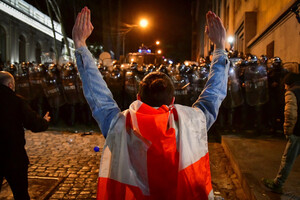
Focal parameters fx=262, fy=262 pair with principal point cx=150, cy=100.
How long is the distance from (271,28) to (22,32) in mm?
25007

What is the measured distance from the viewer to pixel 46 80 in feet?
31.1

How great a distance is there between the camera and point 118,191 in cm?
140

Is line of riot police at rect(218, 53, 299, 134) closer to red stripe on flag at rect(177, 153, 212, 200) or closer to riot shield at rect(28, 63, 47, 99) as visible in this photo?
riot shield at rect(28, 63, 47, 99)

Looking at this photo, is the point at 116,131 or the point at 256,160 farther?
the point at 256,160

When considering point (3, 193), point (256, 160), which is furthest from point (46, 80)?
point (256, 160)

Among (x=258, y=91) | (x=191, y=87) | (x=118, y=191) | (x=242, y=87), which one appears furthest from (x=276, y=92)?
(x=118, y=191)

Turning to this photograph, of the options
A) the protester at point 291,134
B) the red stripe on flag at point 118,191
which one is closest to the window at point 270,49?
the protester at point 291,134

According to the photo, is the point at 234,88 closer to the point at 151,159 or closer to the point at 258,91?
the point at 258,91

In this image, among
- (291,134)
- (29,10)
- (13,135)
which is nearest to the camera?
(13,135)

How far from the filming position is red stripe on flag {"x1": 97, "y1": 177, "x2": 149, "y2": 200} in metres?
1.39

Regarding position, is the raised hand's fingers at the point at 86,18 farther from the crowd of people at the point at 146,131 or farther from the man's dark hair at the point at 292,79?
the man's dark hair at the point at 292,79

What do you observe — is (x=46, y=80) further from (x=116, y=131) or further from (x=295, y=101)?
(x=116, y=131)

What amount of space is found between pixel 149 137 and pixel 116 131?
20 cm

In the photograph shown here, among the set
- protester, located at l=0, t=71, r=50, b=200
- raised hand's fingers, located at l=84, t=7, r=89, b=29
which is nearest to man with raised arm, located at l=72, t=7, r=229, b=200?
raised hand's fingers, located at l=84, t=7, r=89, b=29
